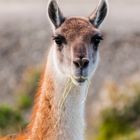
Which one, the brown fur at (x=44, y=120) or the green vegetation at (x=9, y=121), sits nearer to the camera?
the brown fur at (x=44, y=120)

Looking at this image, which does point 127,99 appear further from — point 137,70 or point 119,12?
point 119,12

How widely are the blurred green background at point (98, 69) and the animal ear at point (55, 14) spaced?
9.06 meters

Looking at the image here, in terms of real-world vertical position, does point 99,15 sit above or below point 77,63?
above

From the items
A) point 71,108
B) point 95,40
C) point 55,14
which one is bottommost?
point 71,108

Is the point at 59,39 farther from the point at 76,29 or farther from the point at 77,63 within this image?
the point at 77,63

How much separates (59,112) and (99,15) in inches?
60.7

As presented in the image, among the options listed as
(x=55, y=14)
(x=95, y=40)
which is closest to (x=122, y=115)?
(x=55, y=14)

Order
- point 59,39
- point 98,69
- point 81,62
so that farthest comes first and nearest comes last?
point 98,69 → point 59,39 → point 81,62

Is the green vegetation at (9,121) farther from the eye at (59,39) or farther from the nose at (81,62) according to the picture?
the nose at (81,62)

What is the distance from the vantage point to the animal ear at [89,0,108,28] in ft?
41.5

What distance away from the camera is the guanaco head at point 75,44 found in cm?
1174

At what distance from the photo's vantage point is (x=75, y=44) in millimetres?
11914

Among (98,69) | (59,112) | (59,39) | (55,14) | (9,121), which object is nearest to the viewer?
(59,112)

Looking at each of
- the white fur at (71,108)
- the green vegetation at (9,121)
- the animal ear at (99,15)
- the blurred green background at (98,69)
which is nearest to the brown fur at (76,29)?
the animal ear at (99,15)
